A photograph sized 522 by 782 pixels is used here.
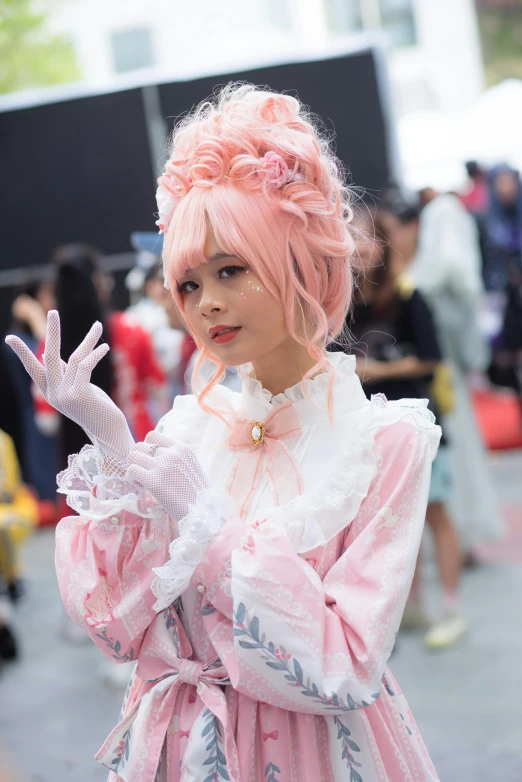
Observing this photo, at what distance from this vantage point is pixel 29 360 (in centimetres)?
126

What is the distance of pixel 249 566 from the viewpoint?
1.19m

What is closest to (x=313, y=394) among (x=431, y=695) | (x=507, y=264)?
(x=431, y=695)

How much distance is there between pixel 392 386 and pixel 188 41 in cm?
955

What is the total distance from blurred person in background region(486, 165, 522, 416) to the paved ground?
6.23ft

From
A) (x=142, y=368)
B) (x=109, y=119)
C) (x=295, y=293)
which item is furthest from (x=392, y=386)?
(x=109, y=119)

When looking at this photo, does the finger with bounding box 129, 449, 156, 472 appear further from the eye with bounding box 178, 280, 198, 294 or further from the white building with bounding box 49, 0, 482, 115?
the white building with bounding box 49, 0, 482, 115

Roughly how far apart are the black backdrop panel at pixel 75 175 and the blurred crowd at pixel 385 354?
0.44 meters

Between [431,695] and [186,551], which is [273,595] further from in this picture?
[431,695]

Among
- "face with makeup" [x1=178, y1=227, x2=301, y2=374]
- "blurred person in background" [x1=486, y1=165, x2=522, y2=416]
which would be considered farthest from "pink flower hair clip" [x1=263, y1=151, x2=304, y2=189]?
"blurred person in background" [x1=486, y1=165, x2=522, y2=416]

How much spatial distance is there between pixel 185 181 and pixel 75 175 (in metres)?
5.07

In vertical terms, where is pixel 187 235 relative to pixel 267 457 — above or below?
above

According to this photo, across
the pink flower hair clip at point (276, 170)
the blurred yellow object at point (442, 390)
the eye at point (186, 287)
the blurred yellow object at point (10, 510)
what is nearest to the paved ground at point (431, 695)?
the blurred yellow object at point (10, 510)

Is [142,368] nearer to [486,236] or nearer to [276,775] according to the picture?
[276,775]

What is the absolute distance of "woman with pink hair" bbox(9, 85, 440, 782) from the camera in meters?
1.20
